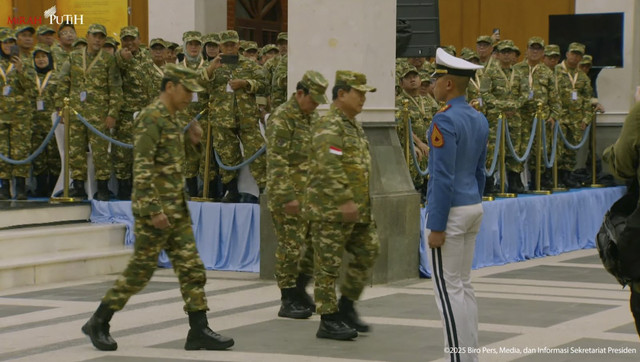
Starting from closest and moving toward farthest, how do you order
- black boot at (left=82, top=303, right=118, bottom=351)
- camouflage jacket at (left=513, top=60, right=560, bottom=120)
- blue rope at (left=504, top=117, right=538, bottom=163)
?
black boot at (left=82, top=303, right=118, bottom=351) → blue rope at (left=504, top=117, right=538, bottom=163) → camouflage jacket at (left=513, top=60, right=560, bottom=120)

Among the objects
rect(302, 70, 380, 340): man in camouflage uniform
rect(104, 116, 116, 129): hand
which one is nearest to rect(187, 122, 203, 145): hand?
rect(302, 70, 380, 340): man in camouflage uniform

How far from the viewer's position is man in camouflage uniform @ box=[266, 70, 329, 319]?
1034 cm

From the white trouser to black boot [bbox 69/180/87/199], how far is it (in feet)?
27.0

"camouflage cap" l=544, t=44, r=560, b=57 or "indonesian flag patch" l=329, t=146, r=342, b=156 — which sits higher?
"camouflage cap" l=544, t=44, r=560, b=57

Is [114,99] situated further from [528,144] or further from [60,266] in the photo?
[528,144]

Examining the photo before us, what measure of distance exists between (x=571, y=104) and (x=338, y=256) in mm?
10073

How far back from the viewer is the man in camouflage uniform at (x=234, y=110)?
14375 millimetres

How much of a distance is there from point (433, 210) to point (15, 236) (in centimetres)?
661

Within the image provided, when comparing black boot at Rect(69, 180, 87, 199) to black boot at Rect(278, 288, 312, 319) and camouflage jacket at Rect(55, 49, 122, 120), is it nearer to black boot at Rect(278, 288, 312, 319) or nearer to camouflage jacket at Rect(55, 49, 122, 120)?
camouflage jacket at Rect(55, 49, 122, 120)

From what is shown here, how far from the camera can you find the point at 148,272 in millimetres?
8852

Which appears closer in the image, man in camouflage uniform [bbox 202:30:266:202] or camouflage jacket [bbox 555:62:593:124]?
man in camouflage uniform [bbox 202:30:266:202]

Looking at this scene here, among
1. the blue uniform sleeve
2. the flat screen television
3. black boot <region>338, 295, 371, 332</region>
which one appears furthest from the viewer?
the flat screen television

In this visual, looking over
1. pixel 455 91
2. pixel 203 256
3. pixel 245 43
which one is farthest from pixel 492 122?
pixel 455 91

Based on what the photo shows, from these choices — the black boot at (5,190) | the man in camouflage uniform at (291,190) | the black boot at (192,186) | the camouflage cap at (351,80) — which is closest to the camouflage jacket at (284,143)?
the man in camouflage uniform at (291,190)
